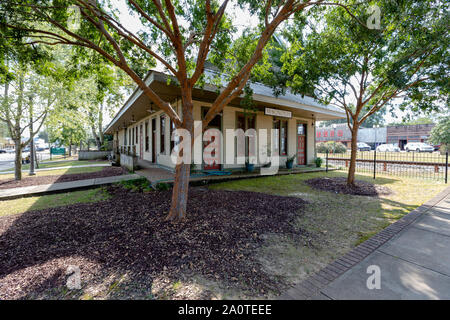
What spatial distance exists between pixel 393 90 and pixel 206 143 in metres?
7.05

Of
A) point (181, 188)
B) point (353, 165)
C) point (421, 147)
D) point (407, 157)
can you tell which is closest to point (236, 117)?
point (353, 165)

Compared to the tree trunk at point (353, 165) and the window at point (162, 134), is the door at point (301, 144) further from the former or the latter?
the window at point (162, 134)

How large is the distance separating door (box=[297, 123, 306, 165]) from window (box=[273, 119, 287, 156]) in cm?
136

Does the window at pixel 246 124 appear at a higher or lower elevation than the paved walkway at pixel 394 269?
higher

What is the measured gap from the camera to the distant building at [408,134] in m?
37.0

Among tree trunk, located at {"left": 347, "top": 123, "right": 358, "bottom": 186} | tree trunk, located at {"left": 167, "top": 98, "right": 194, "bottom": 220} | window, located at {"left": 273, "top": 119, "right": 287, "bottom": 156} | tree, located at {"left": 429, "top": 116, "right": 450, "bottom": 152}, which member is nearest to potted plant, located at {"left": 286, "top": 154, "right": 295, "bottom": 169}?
window, located at {"left": 273, "top": 119, "right": 287, "bottom": 156}

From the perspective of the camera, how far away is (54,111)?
9.84m

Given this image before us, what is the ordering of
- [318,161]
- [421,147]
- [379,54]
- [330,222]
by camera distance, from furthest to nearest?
[421,147] < [318,161] < [379,54] < [330,222]

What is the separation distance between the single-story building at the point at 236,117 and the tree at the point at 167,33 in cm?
122

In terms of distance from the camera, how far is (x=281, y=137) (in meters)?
11.7

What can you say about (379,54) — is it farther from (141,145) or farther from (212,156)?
(141,145)

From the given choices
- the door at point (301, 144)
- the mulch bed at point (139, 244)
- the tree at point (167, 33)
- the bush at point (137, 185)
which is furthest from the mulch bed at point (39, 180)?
the door at point (301, 144)

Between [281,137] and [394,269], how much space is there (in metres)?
9.73
